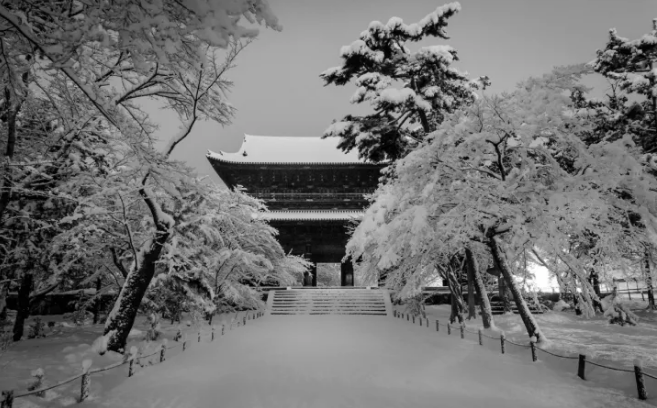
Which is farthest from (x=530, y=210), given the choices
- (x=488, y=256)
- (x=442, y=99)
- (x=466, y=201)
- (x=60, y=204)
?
(x=60, y=204)

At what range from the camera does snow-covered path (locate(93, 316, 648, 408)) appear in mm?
4645

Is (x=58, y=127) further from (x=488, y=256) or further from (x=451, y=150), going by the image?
(x=488, y=256)

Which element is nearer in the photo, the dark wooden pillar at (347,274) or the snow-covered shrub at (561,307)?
the snow-covered shrub at (561,307)

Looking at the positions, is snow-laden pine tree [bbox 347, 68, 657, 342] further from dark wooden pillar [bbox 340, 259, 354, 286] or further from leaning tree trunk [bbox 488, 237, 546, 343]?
dark wooden pillar [bbox 340, 259, 354, 286]

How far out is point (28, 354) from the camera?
7.31 m

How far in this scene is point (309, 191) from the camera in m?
23.9

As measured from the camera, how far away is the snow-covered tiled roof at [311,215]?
21.4 meters

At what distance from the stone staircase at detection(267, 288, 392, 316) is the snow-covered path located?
8265mm

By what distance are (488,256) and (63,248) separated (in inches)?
542

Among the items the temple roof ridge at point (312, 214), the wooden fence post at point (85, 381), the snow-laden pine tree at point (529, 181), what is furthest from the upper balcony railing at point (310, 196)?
the wooden fence post at point (85, 381)

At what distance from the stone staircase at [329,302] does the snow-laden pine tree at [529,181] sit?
32.4ft

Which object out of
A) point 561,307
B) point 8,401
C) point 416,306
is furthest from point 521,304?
point 561,307

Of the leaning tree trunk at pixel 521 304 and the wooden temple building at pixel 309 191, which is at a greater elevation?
the wooden temple building at pixel 309 191

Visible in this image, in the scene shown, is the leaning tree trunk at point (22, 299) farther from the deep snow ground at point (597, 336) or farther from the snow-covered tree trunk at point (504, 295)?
the snow-covered tree trunk at point (504, 295)
